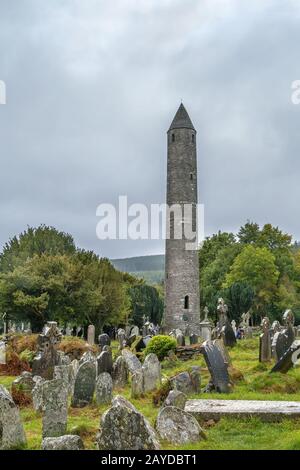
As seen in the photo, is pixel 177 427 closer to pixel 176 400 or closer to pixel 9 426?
pixel 176 400

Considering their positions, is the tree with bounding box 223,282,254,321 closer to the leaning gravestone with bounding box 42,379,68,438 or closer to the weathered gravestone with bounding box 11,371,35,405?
the weathered gravestone with bounding box 11,371,35,405

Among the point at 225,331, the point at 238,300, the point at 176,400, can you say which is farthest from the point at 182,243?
the point at 176,400

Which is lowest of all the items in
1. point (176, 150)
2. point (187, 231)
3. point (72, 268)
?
point (72, 268)

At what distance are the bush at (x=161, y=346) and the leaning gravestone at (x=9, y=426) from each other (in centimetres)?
1260

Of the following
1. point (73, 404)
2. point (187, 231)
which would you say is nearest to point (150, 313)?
point (187, 231)

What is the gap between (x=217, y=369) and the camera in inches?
428

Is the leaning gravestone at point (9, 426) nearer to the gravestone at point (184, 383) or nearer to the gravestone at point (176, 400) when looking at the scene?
the gravestone at point (176, 400)

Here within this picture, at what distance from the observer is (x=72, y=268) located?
33.9 m

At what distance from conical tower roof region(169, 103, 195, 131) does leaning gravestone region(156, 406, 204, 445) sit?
117 ft

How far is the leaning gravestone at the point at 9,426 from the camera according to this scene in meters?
6.56

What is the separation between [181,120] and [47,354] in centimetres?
3115

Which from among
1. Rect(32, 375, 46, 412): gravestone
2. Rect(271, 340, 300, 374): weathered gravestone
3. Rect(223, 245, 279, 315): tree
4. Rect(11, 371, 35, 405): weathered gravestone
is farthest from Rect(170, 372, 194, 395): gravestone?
Rect(223, 245, 279, 315): tree
